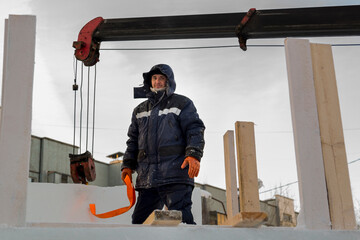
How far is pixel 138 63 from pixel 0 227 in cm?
1080

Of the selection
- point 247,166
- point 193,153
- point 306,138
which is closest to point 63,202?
point 247,166

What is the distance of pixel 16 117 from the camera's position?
295cm

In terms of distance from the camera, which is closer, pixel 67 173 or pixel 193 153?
pixel 193 153

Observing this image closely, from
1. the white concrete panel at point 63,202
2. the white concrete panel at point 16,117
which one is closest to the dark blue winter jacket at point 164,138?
the white concrete panel at point 16,117

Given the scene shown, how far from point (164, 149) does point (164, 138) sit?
3.9 inches

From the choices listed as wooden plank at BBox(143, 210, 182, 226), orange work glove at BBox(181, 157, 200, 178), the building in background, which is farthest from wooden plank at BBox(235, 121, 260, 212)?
the building in background

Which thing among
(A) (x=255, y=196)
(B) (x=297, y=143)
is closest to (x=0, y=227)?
(B) (x=297, y=143)

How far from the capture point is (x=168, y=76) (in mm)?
5207

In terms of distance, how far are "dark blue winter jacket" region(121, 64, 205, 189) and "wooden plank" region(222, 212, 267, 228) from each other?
165cm

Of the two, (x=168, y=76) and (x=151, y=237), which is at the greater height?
(x=168, y=76)

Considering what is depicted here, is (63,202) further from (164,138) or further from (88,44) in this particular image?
(164,138)

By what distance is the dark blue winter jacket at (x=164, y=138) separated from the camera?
4.75m

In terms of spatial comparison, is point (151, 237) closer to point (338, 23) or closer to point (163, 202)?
point (163, 202)

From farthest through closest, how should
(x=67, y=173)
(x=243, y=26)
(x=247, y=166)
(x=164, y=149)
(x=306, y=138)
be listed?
(x=67, y=173), (x=247, y=166), (x=243, y=26), (x=164, y=149), (x=306, y=138)
